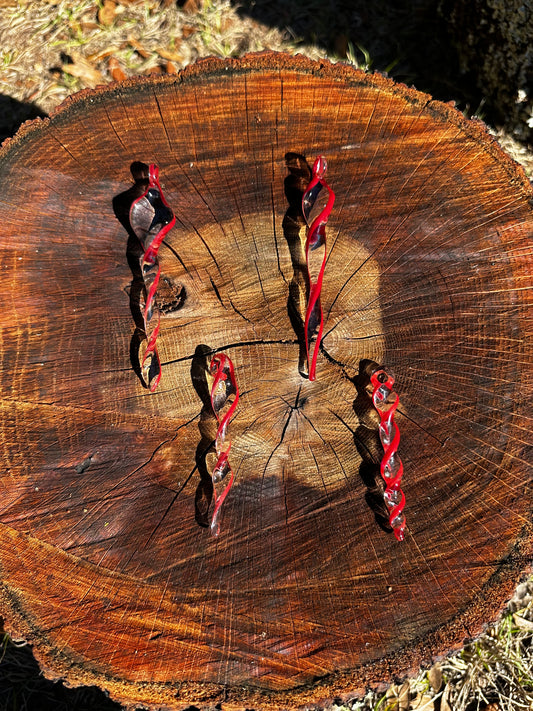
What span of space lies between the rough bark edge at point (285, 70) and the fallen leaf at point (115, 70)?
1428 mm

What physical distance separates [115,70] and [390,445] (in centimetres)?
256

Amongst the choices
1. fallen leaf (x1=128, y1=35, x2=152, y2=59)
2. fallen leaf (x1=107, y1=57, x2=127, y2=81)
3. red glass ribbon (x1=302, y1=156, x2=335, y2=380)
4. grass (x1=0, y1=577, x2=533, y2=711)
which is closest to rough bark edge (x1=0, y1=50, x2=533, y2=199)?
red glass ribbon (x1=302, y1=156, x2=335, y2=380)

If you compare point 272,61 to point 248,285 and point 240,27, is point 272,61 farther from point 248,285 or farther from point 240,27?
point 240,27

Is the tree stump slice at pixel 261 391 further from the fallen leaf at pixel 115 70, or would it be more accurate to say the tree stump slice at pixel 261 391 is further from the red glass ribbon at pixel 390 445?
the fallen leaf at pixel 115 70

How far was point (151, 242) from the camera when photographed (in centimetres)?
186

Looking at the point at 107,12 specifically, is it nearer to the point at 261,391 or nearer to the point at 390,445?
the point at 261,391

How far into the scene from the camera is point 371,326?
1829mm

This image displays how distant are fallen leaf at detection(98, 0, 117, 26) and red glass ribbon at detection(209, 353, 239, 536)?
8.28 feet

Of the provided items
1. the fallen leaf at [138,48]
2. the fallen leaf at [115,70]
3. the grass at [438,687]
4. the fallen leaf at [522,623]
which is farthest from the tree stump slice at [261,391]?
the fallen leaf at [138,48]

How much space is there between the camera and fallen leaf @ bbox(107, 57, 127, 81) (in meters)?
3.28

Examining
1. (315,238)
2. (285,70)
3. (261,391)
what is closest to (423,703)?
(261,391)

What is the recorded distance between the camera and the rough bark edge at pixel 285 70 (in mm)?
1974

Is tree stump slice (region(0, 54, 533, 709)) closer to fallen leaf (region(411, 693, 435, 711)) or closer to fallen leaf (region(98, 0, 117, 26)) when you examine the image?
fallen leaf (region(411, 693, 435, 711))

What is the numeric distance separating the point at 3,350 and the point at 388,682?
128cm
